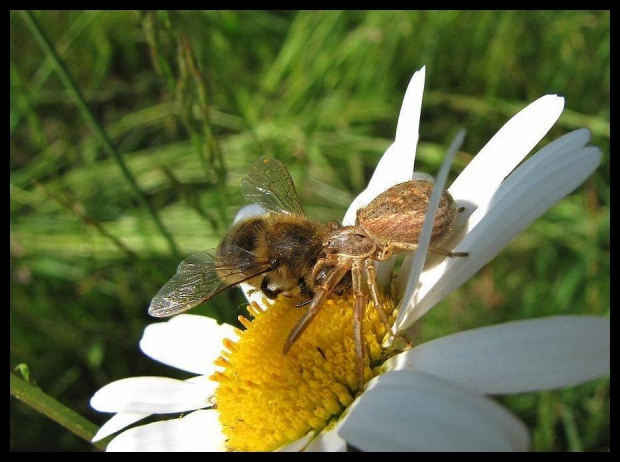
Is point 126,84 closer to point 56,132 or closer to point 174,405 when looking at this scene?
point 56,132

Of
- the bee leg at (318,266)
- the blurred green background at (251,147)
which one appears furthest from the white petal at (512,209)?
the blurred green background at (251,147)

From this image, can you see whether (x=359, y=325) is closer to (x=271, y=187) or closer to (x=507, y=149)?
(x=507, y=149)

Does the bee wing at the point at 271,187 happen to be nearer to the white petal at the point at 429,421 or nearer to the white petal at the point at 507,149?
the white petal at the point at 507,149

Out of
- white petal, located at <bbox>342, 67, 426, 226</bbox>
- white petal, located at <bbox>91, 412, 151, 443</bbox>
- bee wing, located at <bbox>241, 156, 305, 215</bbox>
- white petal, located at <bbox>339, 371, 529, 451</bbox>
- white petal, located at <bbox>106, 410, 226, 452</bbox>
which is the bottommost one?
white petal, located at <bbox>106, 410, 226, 452</bbox>

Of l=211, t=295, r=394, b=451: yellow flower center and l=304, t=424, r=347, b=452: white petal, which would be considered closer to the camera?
l=304, t=424, r=347, b=452: white petal

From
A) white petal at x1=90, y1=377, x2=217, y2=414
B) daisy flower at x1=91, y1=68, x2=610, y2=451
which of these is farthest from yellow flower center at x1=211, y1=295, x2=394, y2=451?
white petal at x1=90, y1=377, x2=217, y2=414

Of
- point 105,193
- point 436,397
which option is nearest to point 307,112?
point 105,193

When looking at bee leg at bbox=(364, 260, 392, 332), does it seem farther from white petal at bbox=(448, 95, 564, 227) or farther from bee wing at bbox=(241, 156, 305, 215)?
bee wing at bbox=(241, 156, 305, 215)

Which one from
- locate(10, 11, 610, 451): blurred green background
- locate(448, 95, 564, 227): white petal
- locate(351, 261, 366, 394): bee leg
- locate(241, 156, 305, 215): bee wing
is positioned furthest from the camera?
locate(10, 11, 610, 451): blurred green background
